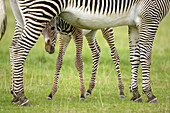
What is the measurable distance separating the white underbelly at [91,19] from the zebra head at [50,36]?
805 millimetres

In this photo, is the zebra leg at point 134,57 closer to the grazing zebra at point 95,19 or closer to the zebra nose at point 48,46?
the grazing zebra at point 95,19

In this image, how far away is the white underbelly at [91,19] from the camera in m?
7.83

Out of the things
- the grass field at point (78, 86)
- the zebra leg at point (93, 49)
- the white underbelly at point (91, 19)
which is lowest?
the grass field at point (78, 86)

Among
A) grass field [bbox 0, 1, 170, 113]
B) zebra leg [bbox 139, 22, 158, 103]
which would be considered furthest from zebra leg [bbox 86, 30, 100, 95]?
zebra leg [bbox 139, 22, 158, 103]

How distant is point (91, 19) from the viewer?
800 centimetres

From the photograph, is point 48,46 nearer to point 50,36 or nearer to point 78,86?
point 50,36

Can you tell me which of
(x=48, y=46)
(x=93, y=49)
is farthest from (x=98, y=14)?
(x=93, y=49)

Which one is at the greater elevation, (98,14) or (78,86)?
(98,14)

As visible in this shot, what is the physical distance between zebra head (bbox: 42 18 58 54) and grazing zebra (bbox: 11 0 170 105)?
0.82 m

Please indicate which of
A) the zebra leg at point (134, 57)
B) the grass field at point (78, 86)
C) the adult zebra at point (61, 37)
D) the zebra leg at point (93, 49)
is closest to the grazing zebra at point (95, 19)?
the zebra leg at point (134, 57)

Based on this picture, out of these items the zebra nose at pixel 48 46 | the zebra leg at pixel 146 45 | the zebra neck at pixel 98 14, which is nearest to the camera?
the zebra neck at pixel 98 14

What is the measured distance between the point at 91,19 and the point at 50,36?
1.41 m

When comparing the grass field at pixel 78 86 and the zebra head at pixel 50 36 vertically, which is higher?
the zebra head at pixel 50 36

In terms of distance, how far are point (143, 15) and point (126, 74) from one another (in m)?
5.93
